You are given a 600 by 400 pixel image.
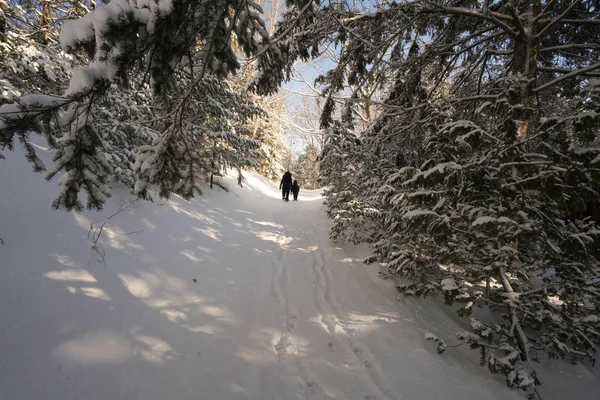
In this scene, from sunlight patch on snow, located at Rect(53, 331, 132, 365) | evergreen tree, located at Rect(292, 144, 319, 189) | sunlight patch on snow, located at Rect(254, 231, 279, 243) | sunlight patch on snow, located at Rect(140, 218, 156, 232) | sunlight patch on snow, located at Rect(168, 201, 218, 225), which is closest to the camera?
sunlight patch on snow, located at Rect(53, 331, 132, 365)

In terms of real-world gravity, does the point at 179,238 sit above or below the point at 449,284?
below

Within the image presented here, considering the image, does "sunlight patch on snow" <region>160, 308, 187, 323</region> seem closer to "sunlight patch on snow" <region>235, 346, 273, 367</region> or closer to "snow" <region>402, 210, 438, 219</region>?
"sunlight patch on snow" <region>235, 346, 273, 367</region>

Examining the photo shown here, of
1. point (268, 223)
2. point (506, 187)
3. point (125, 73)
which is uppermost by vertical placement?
point (125, 73)

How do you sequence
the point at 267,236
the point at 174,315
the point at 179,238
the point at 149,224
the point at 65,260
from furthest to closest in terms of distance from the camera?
the point at 267,236, the point at 179,238, the point at 149,224, the point at 174,315, the point at 65,260

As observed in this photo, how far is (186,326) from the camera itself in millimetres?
3619

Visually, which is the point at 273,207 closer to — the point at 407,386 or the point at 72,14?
the point at 72,14

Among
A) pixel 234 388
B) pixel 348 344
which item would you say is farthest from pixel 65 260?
pixel 348 344

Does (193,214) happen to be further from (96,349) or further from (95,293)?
(96,349)

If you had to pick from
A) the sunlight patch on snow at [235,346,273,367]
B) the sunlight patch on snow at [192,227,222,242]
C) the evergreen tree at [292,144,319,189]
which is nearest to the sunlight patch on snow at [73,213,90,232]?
the sunlight patch on snow at [192,227,222,242]

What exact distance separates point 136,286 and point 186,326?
1128mm

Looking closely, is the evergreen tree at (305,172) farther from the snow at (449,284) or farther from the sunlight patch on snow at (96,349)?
the sunlight patch on snow at (96,349)

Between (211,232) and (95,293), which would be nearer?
(95,293)

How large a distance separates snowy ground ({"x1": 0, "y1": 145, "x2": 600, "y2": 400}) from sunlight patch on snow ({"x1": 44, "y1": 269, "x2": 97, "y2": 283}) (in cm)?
2

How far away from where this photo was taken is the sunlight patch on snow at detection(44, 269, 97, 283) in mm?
3314
